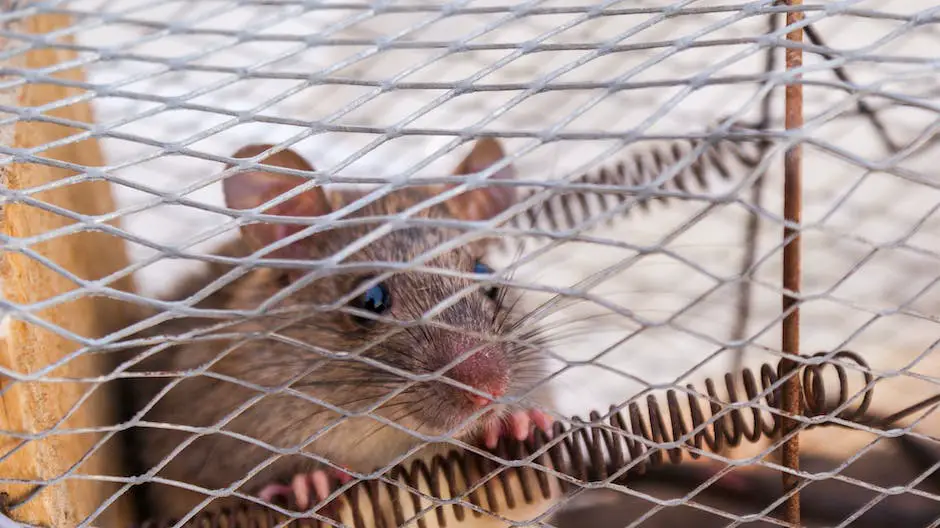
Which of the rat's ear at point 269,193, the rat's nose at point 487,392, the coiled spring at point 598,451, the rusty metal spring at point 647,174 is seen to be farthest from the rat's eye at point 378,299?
the coiled spring at point 598,451

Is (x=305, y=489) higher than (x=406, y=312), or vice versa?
(x=406, y=312)

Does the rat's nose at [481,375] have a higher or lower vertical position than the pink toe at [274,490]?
higher

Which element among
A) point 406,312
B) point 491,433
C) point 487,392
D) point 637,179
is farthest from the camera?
point 637,179

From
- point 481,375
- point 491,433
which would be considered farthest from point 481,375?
point 491,433

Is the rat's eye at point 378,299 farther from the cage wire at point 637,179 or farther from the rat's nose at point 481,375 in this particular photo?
the rat's nose at point 481,375

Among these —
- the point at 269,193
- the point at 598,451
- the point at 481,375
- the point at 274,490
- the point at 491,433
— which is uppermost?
the point at 269,193

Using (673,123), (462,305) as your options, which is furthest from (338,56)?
(462,305)

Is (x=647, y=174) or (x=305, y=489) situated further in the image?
(x=647, y=174)

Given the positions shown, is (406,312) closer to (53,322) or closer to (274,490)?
(274,490)
